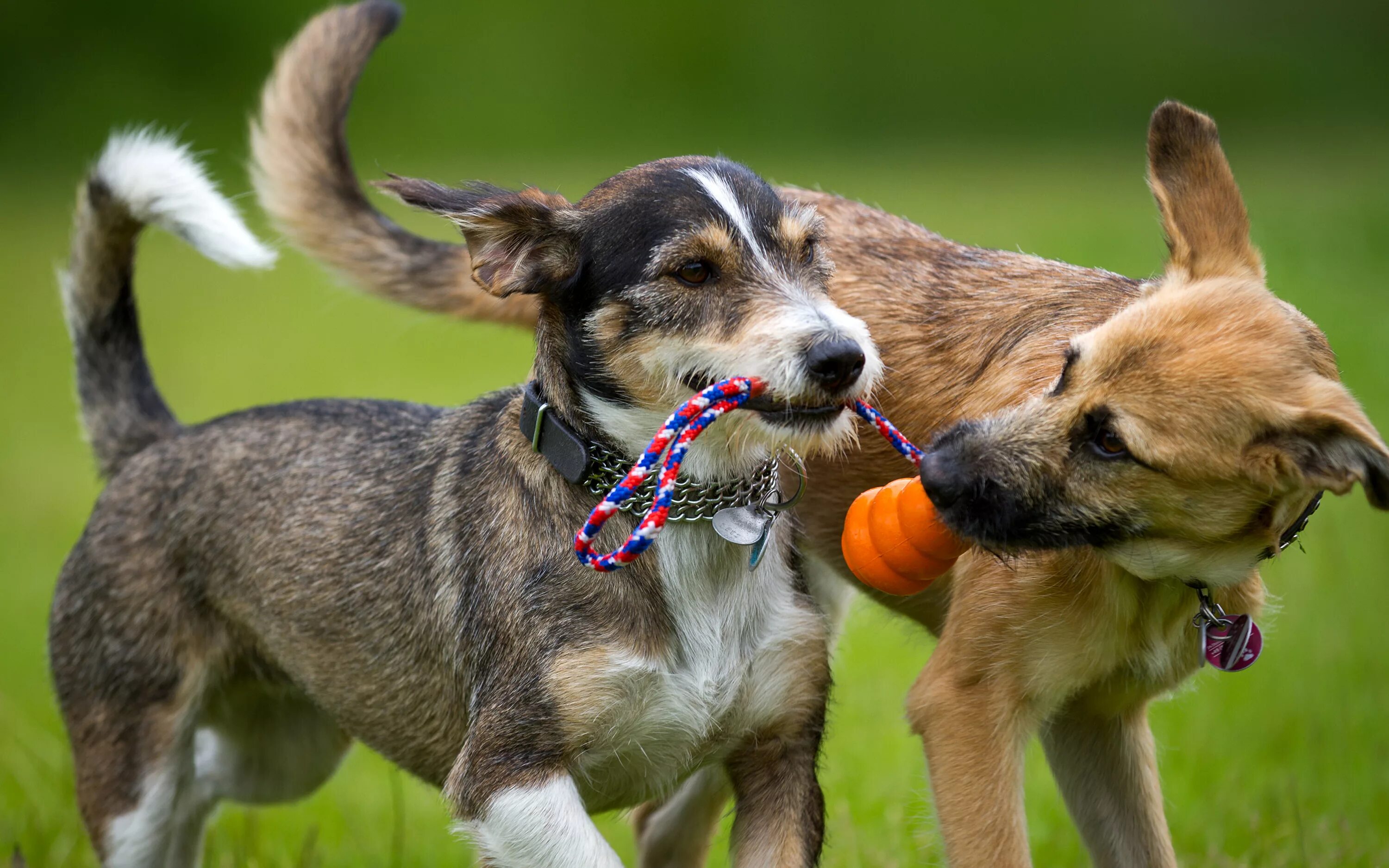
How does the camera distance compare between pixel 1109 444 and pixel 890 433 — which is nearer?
pixel 1109 444

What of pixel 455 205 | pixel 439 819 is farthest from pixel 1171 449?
pixel 439 819

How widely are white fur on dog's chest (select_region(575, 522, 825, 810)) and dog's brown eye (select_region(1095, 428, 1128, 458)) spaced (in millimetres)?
934

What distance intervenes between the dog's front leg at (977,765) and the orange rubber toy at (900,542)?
290 mm

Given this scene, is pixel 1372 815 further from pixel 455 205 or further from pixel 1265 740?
pixel 455 205

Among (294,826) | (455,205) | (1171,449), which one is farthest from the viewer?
(294,826)

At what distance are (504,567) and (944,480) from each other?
4.02ft

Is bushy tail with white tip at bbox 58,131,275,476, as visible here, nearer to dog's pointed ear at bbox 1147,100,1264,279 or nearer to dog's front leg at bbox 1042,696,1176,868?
dog's pointed ear at bbox 1147,100,1264,279

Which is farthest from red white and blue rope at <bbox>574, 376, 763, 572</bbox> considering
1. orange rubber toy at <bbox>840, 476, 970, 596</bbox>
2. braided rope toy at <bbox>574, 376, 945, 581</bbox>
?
orange rubber toy at <bbox>840, 476, 970, 596</bbox>

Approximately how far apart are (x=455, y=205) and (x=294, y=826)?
3.60 m

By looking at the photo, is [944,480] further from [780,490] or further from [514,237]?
[514,237]

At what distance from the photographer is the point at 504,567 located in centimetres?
387

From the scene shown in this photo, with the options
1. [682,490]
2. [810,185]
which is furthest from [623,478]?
[810,185]

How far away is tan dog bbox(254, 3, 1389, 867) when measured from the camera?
131 inches

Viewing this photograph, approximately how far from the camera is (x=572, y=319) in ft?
12.6
